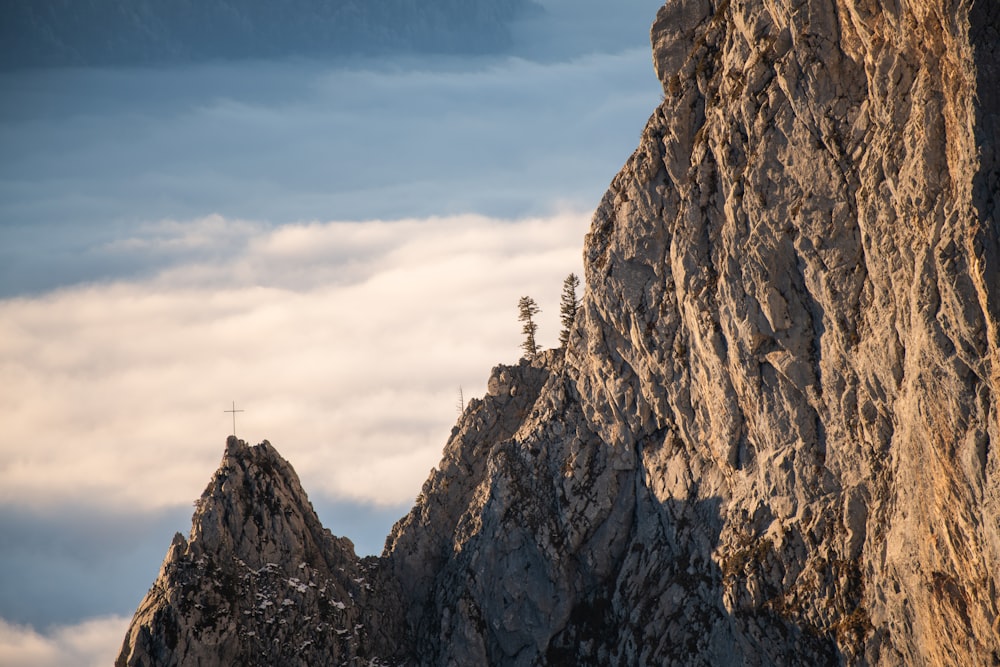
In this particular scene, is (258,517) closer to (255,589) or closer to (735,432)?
Answer: (255,589)

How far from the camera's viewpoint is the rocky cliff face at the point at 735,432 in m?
76.7

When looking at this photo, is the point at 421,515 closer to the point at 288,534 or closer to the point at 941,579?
the point at 288,534

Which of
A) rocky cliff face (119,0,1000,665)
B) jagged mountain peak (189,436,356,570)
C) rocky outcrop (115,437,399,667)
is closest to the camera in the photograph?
rocky cliff face (119,0,1000,665)

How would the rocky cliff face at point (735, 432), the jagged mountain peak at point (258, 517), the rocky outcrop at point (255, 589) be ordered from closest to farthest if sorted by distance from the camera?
the rocky cliff face at point (735, 432) < the rocky outcrop at point (255, 589) < the jagged mountain peak at point (258, 517)

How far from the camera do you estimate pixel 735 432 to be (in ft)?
324

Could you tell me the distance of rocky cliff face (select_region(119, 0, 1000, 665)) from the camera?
76.7 meters

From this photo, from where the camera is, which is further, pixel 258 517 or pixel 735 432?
pixel 258 517

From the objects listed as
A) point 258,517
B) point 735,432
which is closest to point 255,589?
point 258,517

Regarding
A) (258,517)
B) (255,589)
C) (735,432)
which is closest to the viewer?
(735,432)

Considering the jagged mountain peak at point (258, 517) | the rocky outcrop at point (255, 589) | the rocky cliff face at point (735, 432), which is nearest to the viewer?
the rocky cliff face at point (735, 432)

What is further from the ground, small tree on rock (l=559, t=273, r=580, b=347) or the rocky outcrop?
small tree on rock (l=559, t=273, r=580, b=347)

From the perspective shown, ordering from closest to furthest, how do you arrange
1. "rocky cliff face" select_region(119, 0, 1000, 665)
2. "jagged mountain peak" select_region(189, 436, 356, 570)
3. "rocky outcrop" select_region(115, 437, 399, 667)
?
1. "rocky cliff face" select_region(119, 0, 1000, 665)
2. "rocky outcrop" select_region(115, 437, 399, 667)
3. "jagged mountain peak" select_region(189, 436, 356, 570)

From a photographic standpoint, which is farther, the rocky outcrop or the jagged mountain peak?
the jagged mountain peak

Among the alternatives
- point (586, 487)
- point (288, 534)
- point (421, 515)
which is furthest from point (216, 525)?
point (586, 487)
